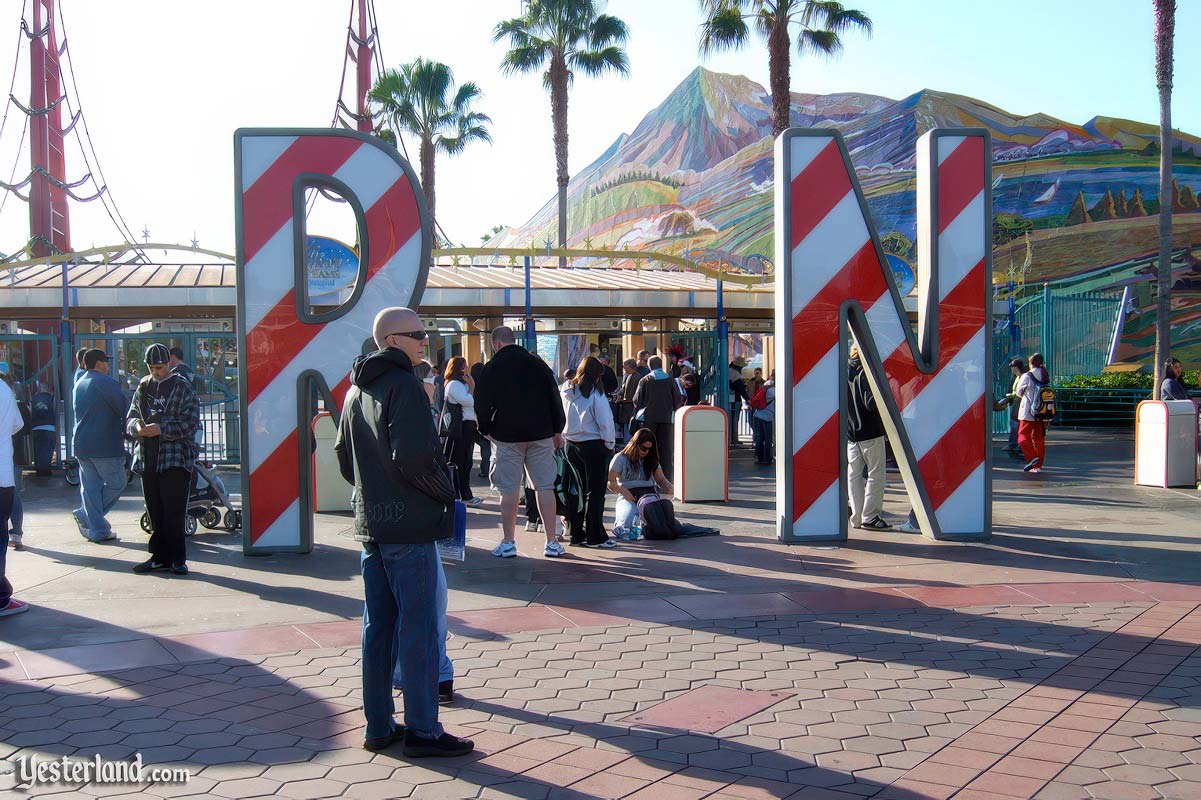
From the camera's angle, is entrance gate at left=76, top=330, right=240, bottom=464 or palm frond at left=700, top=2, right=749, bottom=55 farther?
palm frond at left=700, top=2, right=749, bottom=55

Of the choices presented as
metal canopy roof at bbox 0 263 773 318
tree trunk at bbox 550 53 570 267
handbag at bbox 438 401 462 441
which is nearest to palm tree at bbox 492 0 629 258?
tree trunk at bbox 550 53 570 267

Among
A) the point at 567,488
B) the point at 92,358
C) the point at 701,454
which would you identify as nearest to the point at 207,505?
the point at 92,358

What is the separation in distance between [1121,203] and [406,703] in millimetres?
49476

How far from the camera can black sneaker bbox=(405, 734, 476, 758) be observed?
13.1 feet

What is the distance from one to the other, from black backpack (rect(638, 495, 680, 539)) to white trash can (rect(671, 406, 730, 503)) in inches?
87.5

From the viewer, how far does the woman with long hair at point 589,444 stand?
8.57 m

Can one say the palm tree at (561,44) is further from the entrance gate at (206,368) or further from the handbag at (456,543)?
the handbag at (456,543)

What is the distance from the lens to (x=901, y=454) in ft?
28.3

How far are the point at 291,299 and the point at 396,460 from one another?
4.66m

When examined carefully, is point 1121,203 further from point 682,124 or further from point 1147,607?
point 1147,607

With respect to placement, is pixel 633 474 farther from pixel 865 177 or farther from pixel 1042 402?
pixel 865 177

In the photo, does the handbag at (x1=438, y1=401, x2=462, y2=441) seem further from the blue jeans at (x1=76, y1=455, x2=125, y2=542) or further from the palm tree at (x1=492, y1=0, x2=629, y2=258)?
the palm tree at (x1=492, y1=0, x2=629, y2=258)

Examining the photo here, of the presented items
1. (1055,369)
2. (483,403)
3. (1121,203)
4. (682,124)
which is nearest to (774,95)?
(1055,369)

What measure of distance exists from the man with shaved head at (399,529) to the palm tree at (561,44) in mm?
26479
